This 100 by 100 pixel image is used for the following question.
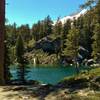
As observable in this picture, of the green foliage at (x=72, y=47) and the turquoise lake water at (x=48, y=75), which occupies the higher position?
the green foliage at (x=72, y=47)

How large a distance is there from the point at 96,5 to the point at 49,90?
56.1 feet

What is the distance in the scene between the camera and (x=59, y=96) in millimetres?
9875

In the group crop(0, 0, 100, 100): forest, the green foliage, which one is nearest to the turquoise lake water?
crop(0, 0, 100, 100): forest

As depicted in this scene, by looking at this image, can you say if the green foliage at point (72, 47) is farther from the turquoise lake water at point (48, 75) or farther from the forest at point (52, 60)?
the turquoise lake water at point (48, 75)

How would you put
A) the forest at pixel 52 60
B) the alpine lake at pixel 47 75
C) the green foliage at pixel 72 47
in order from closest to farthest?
the forest at pixel 52 60 → the green foliage at pixel 72 47 → the alpine lake at pixel 47 75

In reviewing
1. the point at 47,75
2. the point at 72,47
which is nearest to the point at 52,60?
the point at 47,75

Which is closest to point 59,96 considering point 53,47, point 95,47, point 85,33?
point 95,47

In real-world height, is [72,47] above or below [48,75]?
above

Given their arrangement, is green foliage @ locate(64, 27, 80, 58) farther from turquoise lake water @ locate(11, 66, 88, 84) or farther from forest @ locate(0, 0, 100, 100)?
turquoise lake water @ locate(11, 66, 88, 84)

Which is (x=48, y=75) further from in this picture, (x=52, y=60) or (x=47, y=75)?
(x=52, y=60)

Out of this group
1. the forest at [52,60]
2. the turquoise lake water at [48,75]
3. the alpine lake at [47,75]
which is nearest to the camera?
the forest at [52,60]

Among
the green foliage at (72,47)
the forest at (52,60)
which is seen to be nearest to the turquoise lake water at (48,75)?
the forest at (52,60)

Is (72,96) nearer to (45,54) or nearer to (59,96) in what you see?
(59,96)

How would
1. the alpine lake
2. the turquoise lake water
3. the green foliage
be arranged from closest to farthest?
the green foliage, the alpine lake, the turquoise lake water
